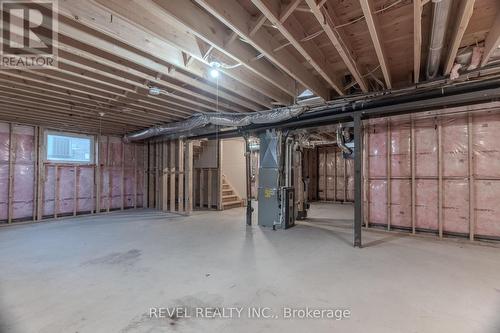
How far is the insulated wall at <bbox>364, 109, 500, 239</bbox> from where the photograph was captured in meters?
3.98

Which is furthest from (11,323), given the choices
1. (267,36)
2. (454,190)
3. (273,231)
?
(454,190)

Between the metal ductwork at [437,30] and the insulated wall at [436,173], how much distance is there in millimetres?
1582

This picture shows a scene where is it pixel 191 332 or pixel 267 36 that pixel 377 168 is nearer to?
pixel 267 36

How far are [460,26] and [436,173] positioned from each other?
2.97 m

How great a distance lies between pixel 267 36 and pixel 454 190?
4.11 metres

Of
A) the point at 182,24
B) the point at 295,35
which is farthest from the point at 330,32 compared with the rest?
the point at 182,24

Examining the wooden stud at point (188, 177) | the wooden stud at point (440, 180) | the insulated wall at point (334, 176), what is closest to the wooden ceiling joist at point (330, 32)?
the wooden stud at point (440, 180)

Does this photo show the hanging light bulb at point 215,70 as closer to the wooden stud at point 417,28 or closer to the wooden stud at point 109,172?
the wooden stud at point 417,28

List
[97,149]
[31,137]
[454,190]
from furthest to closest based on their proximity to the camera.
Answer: [97,149]
[31,137]
[454,190]

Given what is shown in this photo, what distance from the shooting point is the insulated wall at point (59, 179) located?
567 cm

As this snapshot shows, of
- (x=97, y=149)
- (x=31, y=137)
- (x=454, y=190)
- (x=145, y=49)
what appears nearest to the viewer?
(x=145, y=49)

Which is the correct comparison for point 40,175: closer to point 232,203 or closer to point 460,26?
point 232,203

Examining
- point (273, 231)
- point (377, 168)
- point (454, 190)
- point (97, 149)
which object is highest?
point (97, 149)

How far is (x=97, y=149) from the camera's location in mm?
7176
